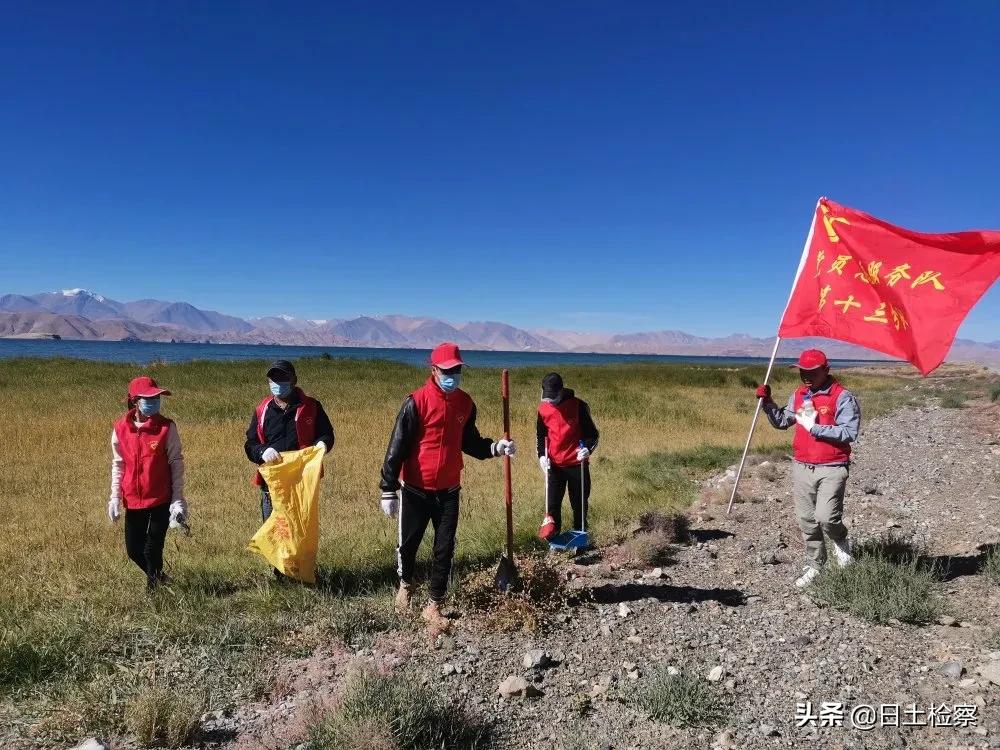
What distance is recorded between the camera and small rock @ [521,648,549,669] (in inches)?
169

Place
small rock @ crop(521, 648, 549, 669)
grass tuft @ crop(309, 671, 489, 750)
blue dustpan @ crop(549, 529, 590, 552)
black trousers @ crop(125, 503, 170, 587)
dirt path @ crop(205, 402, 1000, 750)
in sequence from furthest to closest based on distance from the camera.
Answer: blue dustpan @ crop(549, 529, 590, 552) < black trousers @ crop(125, 503, 170, 587) < small rock @ crop(521, 648, 549, 669) < dirt path @ crop(205, 402, 1000, 750) < grass tuft @ crop(309, 671, 489, 750)

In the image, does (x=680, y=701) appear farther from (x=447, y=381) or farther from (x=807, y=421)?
(x=807, y=421)

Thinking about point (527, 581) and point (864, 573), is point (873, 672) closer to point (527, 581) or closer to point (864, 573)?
point (864, 573)

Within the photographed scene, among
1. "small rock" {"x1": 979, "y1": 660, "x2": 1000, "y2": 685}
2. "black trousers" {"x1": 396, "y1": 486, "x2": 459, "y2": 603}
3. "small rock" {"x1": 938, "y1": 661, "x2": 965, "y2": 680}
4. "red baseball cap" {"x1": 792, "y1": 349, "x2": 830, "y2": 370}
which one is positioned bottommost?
"small rock" {"x1": 938, "y1": 661, "x2": 965, "y2": 680}

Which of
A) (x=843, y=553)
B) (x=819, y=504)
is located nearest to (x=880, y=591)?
(x=843, y=553)

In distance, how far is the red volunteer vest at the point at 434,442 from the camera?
498 centimetres

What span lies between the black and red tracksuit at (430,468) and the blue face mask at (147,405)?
7.02ft

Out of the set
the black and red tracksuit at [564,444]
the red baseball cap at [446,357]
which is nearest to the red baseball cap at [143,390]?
the red baseball cap at [446,357]

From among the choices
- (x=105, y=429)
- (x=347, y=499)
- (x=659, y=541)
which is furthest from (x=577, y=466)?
(x=105, y=429)

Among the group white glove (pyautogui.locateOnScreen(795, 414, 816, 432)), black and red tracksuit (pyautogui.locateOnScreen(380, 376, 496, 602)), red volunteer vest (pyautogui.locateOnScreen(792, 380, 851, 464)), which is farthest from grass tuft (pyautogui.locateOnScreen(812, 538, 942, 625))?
black and red tracksuit (pyautogui.locateOnScreen(380, 376, 496, 602))

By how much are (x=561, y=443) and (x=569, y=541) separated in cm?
113

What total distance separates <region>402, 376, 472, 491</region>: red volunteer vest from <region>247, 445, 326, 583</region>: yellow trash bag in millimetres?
913

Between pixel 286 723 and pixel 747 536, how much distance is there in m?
5.86

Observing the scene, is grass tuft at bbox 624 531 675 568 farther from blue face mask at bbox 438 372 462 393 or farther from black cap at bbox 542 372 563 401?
blue face mask at bbox 438 372 462 393
